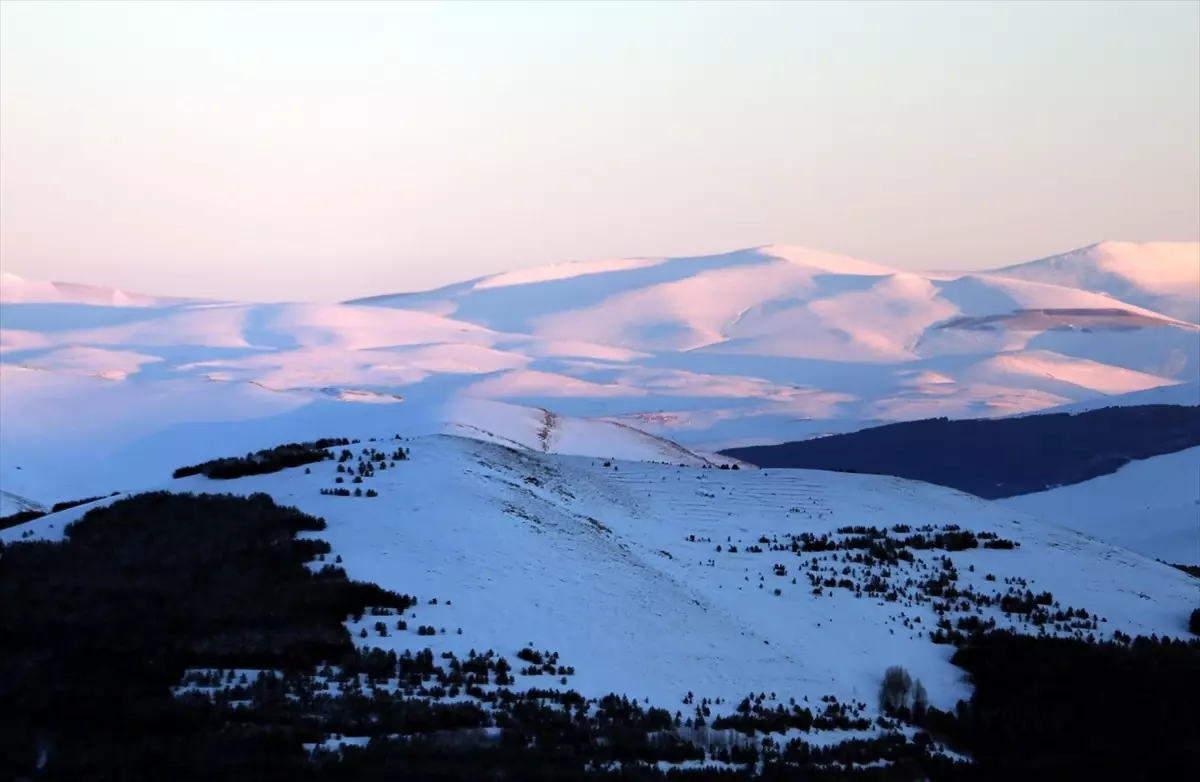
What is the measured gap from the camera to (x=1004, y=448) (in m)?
117

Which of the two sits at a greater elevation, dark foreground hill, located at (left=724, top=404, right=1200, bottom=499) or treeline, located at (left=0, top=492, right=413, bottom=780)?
treeline, located at (left=0, top=492, right=413, bottom=780)

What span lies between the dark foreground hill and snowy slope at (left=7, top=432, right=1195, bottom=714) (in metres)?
58.2

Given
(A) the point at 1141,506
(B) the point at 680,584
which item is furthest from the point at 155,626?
(A) the point at 1141,506

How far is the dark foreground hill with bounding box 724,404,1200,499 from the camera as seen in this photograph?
10200 centimetres

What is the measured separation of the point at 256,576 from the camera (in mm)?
22875

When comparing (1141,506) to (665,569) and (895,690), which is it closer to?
(665,569)

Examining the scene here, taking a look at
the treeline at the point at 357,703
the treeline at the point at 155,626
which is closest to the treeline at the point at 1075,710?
the treeline at the point at 357,703

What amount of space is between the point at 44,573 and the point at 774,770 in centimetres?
1270

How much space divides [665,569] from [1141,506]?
171 ft

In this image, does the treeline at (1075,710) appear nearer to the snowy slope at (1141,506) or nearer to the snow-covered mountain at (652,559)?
the snow-covered mountain at (652,559)

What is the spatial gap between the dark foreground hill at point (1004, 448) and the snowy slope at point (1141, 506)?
406 inches

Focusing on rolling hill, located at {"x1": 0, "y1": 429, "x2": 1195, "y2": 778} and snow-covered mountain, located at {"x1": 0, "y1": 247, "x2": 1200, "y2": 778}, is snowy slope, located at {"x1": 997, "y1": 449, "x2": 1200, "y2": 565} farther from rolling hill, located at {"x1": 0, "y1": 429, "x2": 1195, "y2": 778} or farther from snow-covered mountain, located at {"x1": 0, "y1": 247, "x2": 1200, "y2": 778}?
rolling hill, located at {"x1": 0, "y1": 429, "x2": 1195, "y2": 778}

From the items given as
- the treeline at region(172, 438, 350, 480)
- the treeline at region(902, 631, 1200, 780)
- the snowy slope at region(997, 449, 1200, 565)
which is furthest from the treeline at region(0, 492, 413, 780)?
the snowy slope at region(997, 449, 1200, 565)

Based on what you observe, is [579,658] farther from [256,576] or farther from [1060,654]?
[1060,654]
